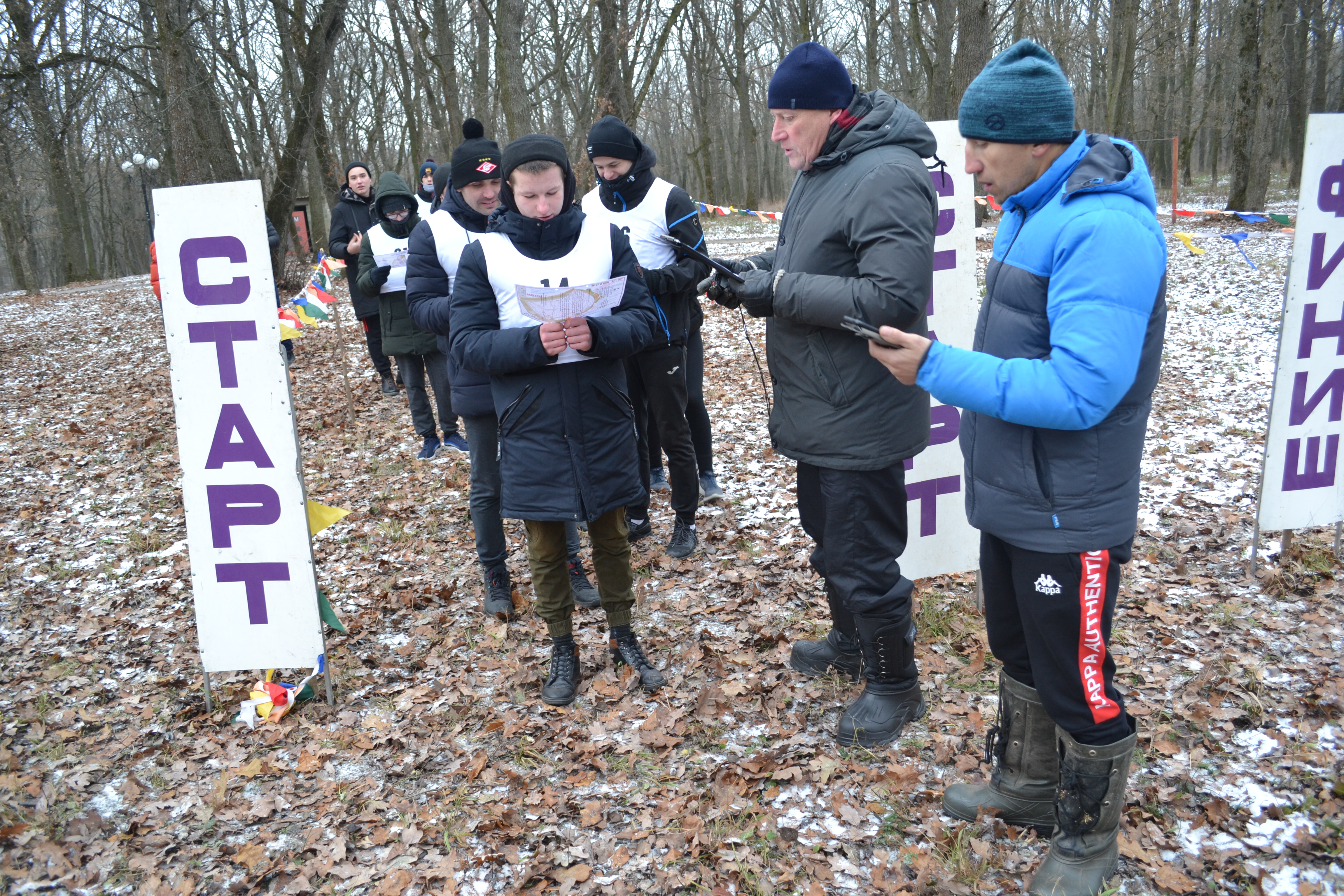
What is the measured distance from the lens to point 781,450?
124 inches

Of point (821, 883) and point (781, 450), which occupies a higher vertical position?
point (781, 450)

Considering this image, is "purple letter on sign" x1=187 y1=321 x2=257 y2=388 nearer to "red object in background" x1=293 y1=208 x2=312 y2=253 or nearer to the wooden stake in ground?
the wooden stake in ground

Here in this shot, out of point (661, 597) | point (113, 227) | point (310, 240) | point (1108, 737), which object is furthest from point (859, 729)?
point (113, 227)

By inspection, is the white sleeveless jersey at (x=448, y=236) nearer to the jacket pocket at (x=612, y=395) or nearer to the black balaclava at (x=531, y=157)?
the black balaclava at (x=531, y=157)

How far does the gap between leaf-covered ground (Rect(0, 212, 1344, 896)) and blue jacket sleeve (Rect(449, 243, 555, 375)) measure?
5.16ft

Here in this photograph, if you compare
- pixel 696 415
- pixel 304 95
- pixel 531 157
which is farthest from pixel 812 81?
pixel 304 95

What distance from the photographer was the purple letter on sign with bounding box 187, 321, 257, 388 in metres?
3.53

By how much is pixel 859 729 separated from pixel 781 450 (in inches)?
45.3

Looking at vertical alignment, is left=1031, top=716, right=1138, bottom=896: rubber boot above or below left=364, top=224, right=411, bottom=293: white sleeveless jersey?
below

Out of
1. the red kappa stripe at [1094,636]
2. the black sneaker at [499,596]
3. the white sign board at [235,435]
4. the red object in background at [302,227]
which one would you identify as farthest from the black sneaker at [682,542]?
the red object in background at [302,227]

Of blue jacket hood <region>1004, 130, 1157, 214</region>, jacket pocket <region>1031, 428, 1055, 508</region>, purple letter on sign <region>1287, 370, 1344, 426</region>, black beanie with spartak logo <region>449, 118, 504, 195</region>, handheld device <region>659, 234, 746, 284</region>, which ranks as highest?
black beanie with spartak logo <region>449, 118, 504, 195</region>

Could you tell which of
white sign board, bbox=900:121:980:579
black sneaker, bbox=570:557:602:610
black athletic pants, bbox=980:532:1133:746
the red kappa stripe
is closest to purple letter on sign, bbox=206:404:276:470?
black sneaker, bbox=570:557:602:610

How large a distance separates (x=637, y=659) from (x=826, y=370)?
5.70 ft

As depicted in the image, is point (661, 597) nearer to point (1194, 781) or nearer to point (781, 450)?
point (781, 450)
